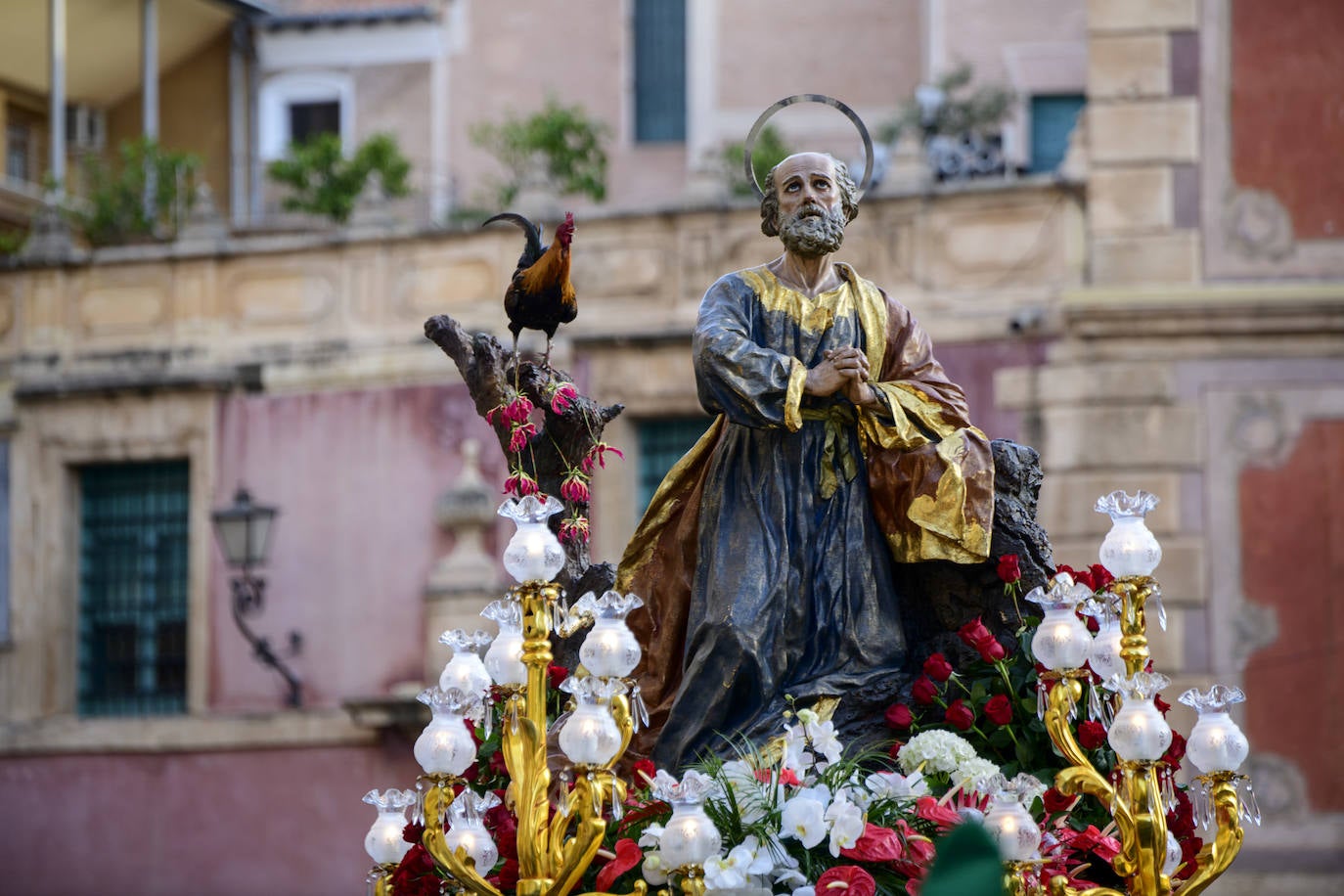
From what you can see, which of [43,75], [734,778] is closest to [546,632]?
[734,778]

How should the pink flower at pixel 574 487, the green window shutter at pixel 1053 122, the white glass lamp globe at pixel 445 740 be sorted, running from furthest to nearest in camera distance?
the green window shutter at pixel 1053 122
the pink flower at pixel 574 487
the white glass lamp globe at pixel 445 740

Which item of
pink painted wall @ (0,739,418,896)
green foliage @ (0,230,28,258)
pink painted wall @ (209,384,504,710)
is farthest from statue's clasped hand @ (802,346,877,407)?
green foliage @ (0,230,28,258)

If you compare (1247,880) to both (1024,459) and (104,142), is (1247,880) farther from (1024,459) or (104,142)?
(104,142)

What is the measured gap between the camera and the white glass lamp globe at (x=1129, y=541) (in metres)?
6.11

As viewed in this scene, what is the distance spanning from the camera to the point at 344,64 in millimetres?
28594

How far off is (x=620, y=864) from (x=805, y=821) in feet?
1.61

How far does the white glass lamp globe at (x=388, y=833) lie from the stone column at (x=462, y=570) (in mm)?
12509

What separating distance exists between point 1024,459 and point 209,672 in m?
14.4

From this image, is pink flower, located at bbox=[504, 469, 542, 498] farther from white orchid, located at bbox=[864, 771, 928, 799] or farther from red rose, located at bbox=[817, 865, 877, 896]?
red rose, located at bbox=[817, 865, 877, 896]

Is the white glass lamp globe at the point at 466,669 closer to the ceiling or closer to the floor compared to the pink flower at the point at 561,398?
closer to the floor

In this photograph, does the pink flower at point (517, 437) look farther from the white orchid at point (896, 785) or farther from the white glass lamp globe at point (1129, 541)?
the white glass lamp globe at point (1129, 541)

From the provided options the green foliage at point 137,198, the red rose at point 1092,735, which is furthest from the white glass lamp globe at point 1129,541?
the green foliage at point 137,198

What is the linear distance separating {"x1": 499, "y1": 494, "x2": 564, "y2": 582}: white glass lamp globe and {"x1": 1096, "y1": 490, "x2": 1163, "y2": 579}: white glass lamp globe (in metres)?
1.41

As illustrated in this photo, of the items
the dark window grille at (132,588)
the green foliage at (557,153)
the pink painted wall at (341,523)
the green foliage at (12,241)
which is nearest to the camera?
the pink painted wall at (341,523)
